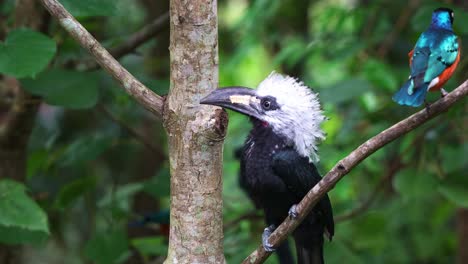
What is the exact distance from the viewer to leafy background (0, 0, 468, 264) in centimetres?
290

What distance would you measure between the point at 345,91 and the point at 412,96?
5.28ft

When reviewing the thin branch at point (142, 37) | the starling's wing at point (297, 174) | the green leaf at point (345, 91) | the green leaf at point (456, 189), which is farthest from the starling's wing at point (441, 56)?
the green leaf at point (345, 91)

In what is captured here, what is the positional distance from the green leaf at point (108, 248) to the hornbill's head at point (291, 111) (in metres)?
0.96

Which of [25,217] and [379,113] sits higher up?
[379,113]

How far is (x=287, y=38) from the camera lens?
212 inches

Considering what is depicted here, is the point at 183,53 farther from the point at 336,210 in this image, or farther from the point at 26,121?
the point at 336,210

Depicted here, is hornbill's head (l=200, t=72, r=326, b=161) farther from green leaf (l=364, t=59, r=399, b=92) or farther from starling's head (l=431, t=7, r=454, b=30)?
green leaf (l=364, t=59, r=399, b=92)

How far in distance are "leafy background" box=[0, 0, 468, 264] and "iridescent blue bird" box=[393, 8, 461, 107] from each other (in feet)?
2.43

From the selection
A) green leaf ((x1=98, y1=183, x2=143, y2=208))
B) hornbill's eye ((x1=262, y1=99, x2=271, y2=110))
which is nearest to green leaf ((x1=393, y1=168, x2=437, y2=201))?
hornbill's eye ((x1=262, y1=99, x2=271, y2=110))

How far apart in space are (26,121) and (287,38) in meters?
2.58

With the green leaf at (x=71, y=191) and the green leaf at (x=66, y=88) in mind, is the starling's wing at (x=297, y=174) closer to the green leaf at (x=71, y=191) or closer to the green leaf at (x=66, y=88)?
the green leaf at (x=66, y=88)

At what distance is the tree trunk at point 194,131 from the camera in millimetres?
2090

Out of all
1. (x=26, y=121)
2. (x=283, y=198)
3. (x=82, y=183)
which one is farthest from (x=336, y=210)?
(x=26, y=121)

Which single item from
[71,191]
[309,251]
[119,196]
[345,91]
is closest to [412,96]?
[309,251]
